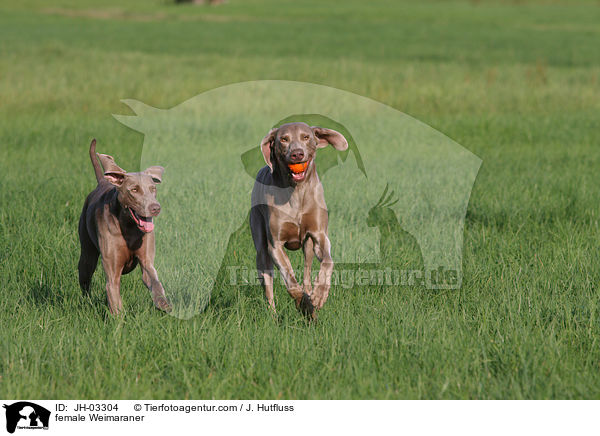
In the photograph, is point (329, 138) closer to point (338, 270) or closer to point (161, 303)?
point (161, 303)

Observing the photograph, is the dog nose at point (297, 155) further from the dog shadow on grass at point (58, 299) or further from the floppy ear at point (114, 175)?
the dog shadow on grass at point (58, 299)

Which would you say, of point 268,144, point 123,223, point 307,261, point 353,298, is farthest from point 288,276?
point 353,298

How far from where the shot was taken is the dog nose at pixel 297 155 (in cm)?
315

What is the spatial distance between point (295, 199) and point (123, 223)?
100cm

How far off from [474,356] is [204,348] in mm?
1569

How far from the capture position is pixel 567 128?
1359 centimetres

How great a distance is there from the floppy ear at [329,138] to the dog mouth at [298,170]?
15 cm

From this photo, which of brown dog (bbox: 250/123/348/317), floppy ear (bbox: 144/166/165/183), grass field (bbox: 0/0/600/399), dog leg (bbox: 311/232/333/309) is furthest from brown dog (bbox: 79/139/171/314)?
dog leg (bbox: 311/232/333/309)

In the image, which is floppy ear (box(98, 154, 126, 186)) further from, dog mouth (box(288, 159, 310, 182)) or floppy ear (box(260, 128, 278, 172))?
dog mouth (box(288, 159, 310, 182))

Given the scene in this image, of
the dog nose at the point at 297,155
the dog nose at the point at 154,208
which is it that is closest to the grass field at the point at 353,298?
the dog nose at the point at 154,208

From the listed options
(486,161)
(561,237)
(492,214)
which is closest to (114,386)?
(561,237)

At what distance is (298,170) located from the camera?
326 cm
